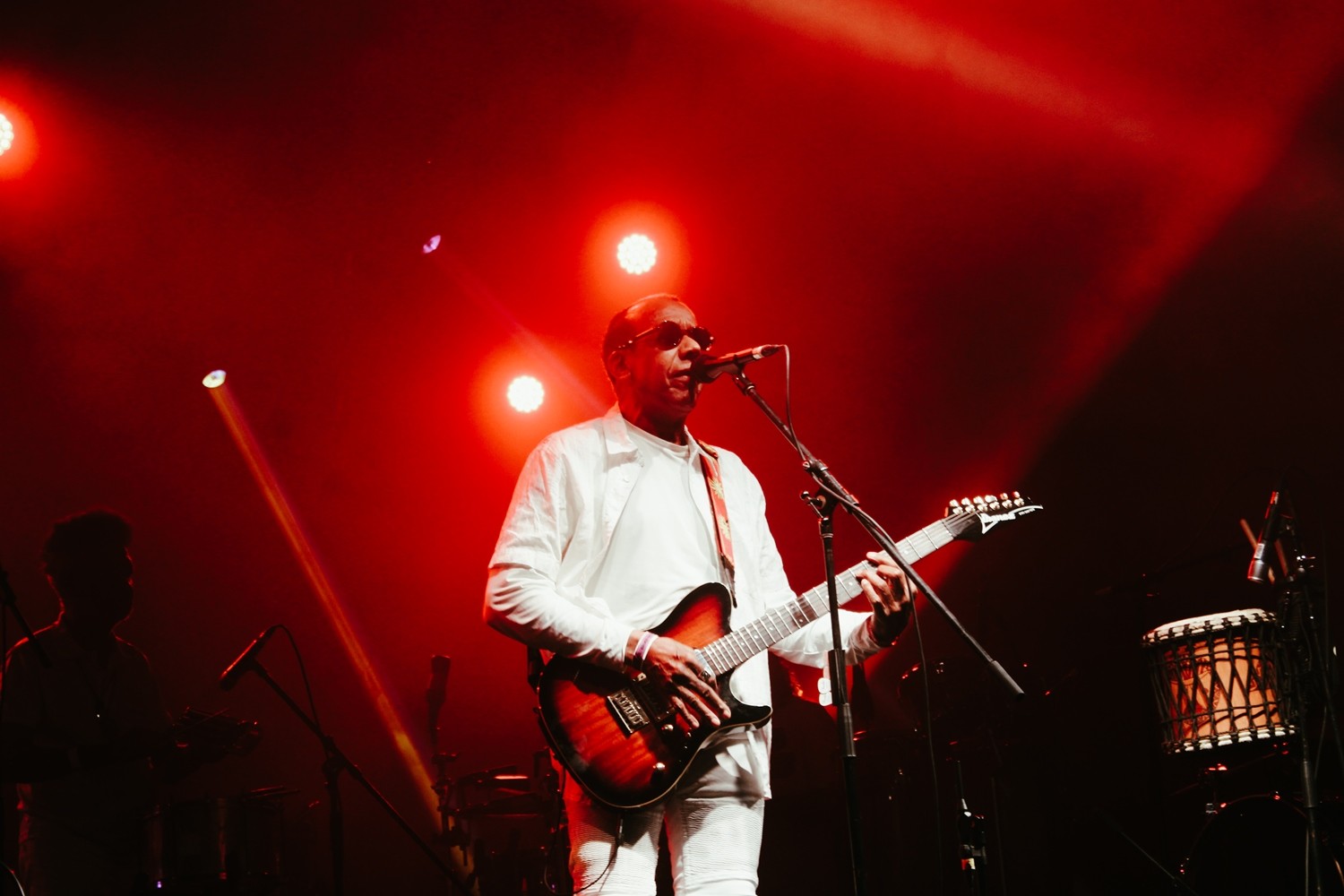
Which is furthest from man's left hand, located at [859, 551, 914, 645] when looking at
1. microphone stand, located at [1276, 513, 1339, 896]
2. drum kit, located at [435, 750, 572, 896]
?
drum kit, located at [435, 750, 572, 896]

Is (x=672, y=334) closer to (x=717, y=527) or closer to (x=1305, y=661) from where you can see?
(x=717, y=527)

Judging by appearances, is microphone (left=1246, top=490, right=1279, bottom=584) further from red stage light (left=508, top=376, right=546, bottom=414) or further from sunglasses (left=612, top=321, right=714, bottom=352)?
red stage light (left=508, top=376, right=546, bottom=414)

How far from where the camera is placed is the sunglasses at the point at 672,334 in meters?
3.79

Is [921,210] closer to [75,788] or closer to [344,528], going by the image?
[344,528]

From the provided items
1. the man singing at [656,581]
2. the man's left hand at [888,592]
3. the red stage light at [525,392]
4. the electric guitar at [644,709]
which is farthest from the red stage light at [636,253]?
the man's left hand at [888,592]

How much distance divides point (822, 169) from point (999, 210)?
1252 millimetres

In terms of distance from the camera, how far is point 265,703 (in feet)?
26.3

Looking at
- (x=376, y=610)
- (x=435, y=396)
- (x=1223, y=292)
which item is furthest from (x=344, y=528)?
(x=1223, y=292)

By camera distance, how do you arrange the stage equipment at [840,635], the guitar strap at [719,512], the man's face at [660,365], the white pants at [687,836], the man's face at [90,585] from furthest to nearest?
the man's face at [90,585]
the man's face at [660,365]
the guitar strap at [719,512]
the white pants at [687,836]
the stage equipment at [840,635]

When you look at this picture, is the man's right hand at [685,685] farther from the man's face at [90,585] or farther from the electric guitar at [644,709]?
the man's face at [90,585]

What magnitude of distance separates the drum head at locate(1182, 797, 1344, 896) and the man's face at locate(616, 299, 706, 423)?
327 centimetres

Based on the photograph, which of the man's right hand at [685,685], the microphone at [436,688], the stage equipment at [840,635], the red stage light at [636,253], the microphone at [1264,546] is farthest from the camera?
the red stage light at [636,253]

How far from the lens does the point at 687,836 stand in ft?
10.1

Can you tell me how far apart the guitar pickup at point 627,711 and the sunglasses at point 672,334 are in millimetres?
1240
